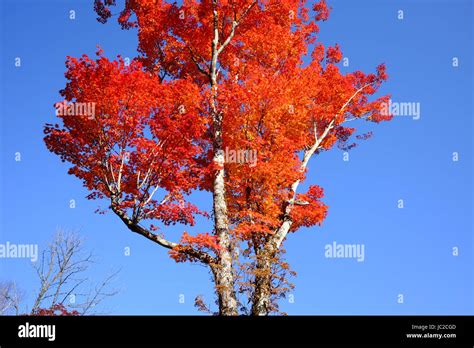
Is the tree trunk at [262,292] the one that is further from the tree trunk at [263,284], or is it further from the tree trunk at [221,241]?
the tree trunk at [221,241]

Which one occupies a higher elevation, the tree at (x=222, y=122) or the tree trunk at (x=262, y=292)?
the tree at (x=222, y=122)

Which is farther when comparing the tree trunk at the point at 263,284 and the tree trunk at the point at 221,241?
the tree trunk at the point at 263,284

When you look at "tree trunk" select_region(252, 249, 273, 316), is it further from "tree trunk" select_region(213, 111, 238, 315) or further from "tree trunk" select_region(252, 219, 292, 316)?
"tree trunk" select_region(213, 111, 238, 315)

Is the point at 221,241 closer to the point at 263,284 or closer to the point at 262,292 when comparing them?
the point at 263,284

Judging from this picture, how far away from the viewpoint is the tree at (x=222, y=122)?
15.6 meters

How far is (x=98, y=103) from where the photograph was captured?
15180 mm

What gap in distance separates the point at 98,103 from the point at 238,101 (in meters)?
5.26

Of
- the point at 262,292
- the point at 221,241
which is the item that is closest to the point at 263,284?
the point at 262,292

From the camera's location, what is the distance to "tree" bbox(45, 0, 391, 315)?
51.1ft

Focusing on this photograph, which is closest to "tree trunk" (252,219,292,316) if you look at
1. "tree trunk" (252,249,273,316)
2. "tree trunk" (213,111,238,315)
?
"tree trunk" (252,249,273,316)

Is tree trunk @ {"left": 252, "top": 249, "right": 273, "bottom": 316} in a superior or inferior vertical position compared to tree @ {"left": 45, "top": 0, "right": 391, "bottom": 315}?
inferior

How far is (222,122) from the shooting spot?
61.0 feet

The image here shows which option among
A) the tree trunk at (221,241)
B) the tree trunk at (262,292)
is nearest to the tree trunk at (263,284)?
the tree trunk at (262,292)
